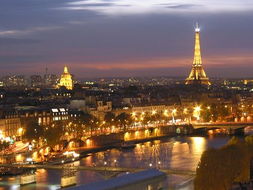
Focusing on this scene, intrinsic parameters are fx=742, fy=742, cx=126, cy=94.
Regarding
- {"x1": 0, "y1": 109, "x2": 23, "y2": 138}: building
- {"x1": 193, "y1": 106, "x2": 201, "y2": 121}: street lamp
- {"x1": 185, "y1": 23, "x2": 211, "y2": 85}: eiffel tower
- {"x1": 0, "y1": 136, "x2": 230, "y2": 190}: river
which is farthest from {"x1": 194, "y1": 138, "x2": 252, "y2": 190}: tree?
{"x1": 185, "y1": 23, "x2": 211, "y2": 85}: eiffel tower

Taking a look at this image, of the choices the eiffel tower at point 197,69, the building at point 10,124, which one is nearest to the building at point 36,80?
the eiffel tower at point 197,69

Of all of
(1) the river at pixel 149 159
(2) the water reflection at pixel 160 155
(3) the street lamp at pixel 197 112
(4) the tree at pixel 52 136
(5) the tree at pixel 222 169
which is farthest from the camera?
(3) the street lamp at pixel 197 112

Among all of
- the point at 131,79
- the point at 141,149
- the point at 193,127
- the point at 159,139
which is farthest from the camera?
the point at 131,79

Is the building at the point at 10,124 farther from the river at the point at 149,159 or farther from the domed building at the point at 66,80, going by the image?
the domed building at the point at 66,80

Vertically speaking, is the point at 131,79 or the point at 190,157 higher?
the point at 131,79

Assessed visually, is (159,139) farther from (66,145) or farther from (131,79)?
(131,79)

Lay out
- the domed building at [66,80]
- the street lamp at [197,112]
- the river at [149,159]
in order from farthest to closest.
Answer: the domed building at [66,80]
the street lamp at [197,112]
the river at [149,159]

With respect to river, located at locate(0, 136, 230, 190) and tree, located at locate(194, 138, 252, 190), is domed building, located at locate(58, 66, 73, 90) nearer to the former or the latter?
river, located at locate(0, 136, 230, 190)

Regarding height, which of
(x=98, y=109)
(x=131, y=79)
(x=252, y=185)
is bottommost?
(x=252, y=185)

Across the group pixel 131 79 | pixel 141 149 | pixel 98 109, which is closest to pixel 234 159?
pixel 141 149
